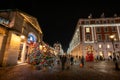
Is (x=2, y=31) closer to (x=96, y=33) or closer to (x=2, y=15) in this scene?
(x=2, y=15)

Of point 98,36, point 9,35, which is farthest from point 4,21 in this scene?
point 98,36

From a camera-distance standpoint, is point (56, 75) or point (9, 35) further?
point (9, 35)

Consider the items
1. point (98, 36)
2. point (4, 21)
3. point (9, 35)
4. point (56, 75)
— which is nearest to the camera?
point (56, 75)

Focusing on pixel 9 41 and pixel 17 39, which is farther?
pixel 17 39

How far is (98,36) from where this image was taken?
38531mm

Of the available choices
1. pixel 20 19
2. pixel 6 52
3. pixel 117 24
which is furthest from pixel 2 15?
pixel 117 24

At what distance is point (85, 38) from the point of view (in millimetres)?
38156

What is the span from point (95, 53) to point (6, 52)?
3147cm

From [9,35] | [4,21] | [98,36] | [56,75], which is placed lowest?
[56,75]

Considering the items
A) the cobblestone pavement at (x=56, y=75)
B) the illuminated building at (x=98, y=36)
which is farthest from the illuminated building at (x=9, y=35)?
the illuminated building at (x=98, y=36)

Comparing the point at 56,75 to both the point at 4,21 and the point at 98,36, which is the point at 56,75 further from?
the point at 98,36

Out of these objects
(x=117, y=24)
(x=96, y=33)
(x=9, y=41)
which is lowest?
(x=9, y=41)

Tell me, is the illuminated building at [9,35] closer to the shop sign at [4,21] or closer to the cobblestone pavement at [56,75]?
the shop sign at [4,21]

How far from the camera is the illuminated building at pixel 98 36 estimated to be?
3650 centimetres
